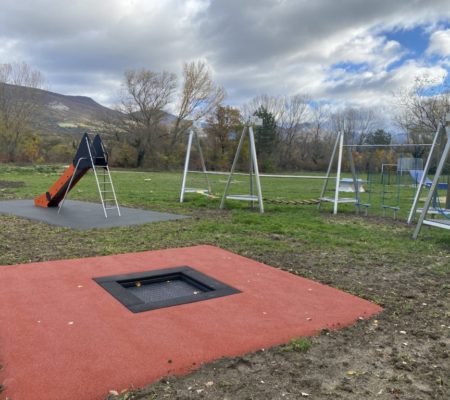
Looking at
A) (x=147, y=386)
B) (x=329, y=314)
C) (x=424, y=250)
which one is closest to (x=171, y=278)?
(x=329, y=314)

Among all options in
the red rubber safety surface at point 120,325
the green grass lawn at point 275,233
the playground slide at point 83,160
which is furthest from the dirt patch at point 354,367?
A: the playground slide at point 83,160

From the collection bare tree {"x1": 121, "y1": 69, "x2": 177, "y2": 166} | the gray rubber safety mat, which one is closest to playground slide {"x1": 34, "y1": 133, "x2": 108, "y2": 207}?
the gray rubber safety mat

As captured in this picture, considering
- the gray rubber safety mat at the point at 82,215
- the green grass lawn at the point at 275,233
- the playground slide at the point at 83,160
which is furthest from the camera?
the playground slide at the point at 83,160

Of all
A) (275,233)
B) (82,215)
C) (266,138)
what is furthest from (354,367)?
(266,138)

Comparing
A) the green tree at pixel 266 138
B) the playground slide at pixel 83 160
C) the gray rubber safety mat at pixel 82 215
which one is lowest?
the gray rubber safety mat at pixel 82 215

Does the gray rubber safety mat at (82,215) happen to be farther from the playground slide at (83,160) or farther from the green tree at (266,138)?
the green tree at (266,138)

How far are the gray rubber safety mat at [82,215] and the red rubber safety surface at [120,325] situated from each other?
273 centimetres

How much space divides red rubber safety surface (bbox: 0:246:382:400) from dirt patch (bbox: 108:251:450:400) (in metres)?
0.13

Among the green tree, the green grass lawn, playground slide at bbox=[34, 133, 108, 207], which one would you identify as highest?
the green tree

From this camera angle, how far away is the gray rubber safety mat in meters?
7.03

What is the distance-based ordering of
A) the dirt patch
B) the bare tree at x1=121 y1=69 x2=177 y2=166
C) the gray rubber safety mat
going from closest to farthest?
the dirt patch
the gray rubber safety mat
the bare tree at x1=121 y1=69 x2=177 y2=166

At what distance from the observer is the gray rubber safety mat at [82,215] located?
277 inches

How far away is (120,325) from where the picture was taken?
9.33 ft

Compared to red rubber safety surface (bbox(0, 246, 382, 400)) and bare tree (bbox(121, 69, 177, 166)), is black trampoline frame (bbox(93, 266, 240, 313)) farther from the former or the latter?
bare tree (bbox(121, 69, 177, 166))
